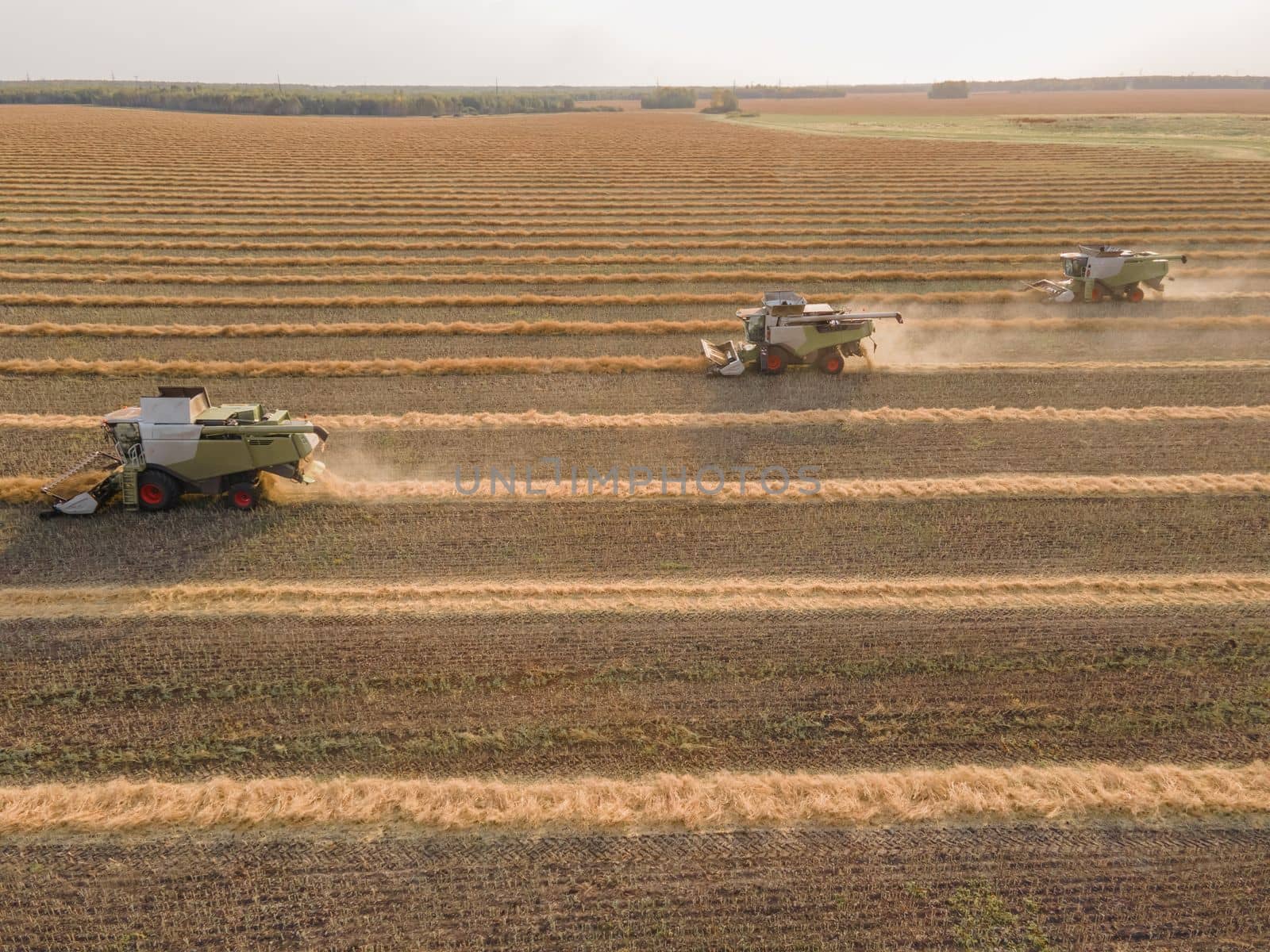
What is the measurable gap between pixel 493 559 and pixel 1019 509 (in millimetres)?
7423

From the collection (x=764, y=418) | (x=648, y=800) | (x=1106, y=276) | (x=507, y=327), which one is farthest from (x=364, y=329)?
(x=1106, y=276)

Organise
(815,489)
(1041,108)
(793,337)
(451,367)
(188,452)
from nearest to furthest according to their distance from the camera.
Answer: (188,452), (815,489), (793,337), (451,367), (1041,108)

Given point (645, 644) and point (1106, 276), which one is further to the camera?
point (1106, 276)

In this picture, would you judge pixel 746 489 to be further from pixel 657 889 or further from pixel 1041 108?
pixel 1041 108

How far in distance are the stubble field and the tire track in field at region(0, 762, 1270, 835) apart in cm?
4

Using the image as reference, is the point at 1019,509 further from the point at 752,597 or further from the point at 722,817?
the point at 722,817

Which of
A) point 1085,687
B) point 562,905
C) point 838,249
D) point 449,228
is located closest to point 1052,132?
point 838,249

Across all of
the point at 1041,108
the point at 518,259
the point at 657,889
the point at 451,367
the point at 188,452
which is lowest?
the point at 657,889

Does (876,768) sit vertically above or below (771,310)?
below

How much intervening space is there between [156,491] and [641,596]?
6.90 meters

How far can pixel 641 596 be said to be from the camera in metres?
9.61

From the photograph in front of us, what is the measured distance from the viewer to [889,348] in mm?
18109

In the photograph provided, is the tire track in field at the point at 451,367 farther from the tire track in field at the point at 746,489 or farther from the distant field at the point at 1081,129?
the distant field at the point at 1081,129

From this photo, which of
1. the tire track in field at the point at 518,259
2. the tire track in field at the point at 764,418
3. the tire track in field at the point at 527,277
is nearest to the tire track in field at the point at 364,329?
the tire track in field at the point at 527,277
